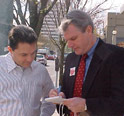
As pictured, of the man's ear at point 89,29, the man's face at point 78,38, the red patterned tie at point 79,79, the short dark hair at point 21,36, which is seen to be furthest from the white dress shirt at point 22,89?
the man's ear at point 89,29

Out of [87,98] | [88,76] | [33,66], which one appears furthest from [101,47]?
[33,66]

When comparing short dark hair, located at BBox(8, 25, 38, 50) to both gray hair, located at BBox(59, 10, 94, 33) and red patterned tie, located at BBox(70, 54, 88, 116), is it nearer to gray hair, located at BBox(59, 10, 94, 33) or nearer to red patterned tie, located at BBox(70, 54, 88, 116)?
gray hair, located at BBox(59, 10, 94, 33)

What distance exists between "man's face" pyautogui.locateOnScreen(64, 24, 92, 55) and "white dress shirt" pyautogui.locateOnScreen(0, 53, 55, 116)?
41 centimetres

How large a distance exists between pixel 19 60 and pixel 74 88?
20.3 inches

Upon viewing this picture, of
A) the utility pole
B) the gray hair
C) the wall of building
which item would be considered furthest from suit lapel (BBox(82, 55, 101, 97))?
the wall of building

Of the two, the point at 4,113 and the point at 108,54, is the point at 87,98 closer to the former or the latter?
the point at 108,54

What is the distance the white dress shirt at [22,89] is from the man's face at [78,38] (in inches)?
16.2

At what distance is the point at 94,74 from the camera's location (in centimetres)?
231

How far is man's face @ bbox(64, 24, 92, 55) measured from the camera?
2.33 metres

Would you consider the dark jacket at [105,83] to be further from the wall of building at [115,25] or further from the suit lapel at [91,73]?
the wall of building at [115,25]

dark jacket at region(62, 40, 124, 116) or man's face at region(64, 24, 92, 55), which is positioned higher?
man's face at region(64, 24, 92, 55)

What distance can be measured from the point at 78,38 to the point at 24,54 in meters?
0.45

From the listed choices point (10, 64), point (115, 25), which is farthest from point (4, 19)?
point (115, 25)

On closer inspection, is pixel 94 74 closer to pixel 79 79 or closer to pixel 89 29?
pixel 79 79
